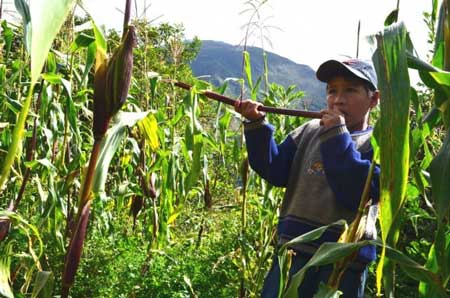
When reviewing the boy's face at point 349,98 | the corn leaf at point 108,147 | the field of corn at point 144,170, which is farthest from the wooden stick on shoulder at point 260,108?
the corn leaf at point 108,147

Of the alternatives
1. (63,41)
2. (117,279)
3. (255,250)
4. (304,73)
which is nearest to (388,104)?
(63,41)

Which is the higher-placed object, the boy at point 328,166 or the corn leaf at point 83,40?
the corn leaf at point 83,40

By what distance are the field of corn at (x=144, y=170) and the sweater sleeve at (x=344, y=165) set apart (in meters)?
0.13

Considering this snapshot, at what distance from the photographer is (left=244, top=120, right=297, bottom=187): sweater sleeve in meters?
1.71

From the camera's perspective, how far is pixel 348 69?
163 cm

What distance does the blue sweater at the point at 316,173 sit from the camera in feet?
4.87

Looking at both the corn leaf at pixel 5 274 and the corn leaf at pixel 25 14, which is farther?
the corn leaf at pixel 5 274

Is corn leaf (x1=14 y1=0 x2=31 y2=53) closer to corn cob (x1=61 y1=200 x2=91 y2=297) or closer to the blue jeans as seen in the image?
corn cob (x1=61 y1=200 x2=91 y2=297)

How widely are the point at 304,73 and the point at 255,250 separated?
253 ft

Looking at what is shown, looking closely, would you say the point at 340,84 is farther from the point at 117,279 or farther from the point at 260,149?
the point at 117,279

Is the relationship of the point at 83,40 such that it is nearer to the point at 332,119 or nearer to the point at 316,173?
the point at 332,119

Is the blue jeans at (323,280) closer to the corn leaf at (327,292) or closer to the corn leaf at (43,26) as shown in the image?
the corn leaf at (327,292)

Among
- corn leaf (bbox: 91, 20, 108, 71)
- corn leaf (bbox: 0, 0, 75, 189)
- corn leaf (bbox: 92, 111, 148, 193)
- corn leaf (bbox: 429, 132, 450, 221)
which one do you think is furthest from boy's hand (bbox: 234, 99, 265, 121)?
corn leaf (bbox: 0, 0, 75, 189)

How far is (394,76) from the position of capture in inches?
26.7
